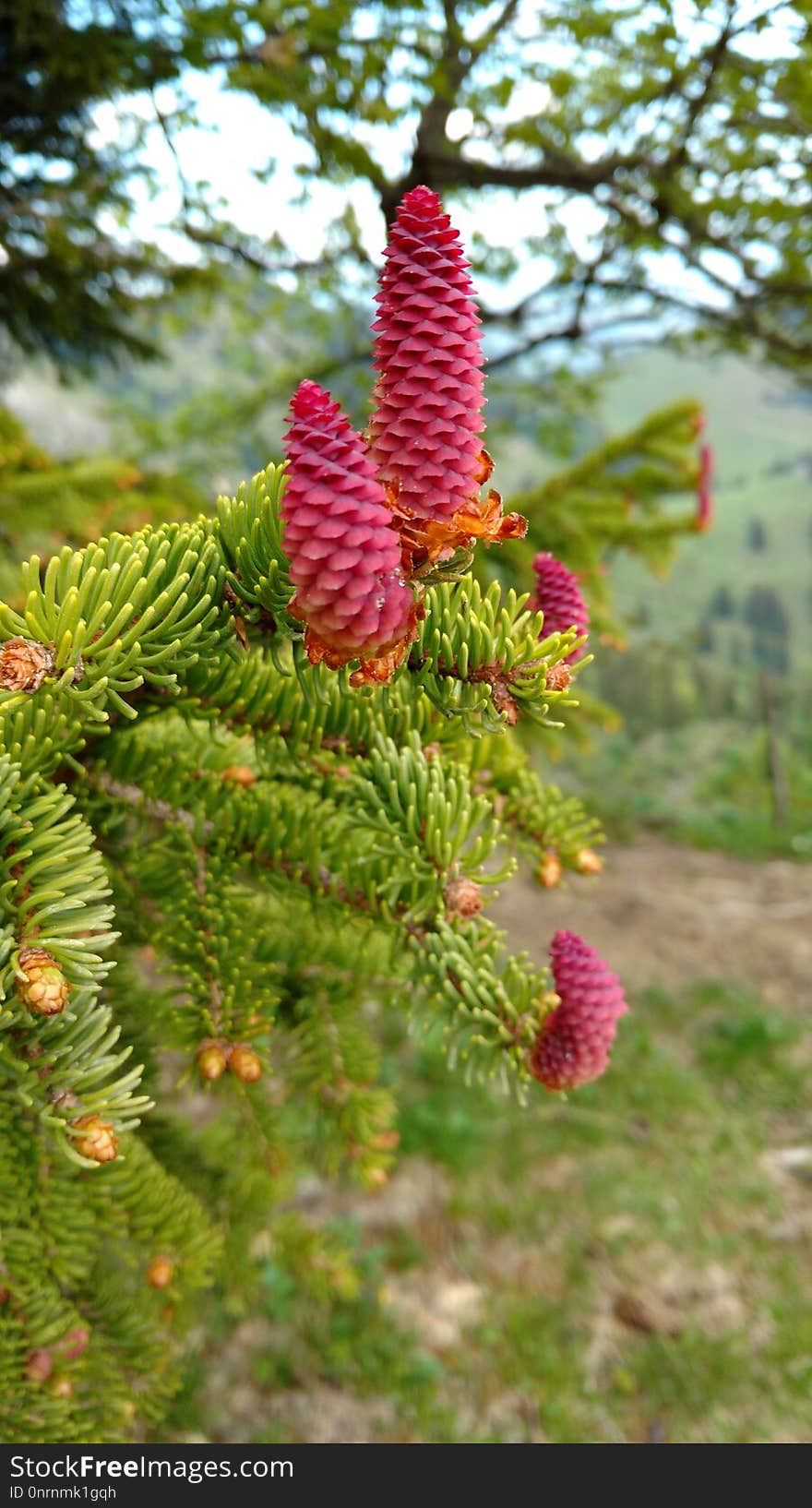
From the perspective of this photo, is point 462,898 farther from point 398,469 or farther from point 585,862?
point 398,469

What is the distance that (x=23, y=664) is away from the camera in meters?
0.80

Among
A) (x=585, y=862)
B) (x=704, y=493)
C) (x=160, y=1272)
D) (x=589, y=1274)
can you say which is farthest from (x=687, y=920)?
(x=160, y=1272)

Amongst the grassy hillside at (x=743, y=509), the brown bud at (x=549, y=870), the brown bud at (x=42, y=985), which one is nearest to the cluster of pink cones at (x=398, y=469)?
the brown bud at (x=42, y=985)

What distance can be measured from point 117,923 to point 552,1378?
10.3 feet

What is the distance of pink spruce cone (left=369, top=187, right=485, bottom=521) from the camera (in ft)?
2.39

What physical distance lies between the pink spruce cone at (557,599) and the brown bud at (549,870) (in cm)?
39

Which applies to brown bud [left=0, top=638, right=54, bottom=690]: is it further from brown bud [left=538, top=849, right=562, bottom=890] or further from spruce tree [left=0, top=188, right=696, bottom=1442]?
brown bud [left=538, top=849, right=562, bottom=890]

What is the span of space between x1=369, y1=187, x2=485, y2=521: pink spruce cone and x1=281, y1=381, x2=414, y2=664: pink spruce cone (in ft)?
0.15

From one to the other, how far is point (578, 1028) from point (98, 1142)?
52 cm

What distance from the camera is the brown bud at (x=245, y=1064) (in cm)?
103

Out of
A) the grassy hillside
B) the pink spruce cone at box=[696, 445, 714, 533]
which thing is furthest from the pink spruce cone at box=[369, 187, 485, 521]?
the grassy hillside

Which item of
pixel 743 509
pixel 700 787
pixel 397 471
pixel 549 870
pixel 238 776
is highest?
pixel 743 509

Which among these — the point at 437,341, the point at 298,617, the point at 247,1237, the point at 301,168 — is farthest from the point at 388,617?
the point at 301,168

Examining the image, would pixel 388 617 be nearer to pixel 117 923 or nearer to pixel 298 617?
pixel 298 617
